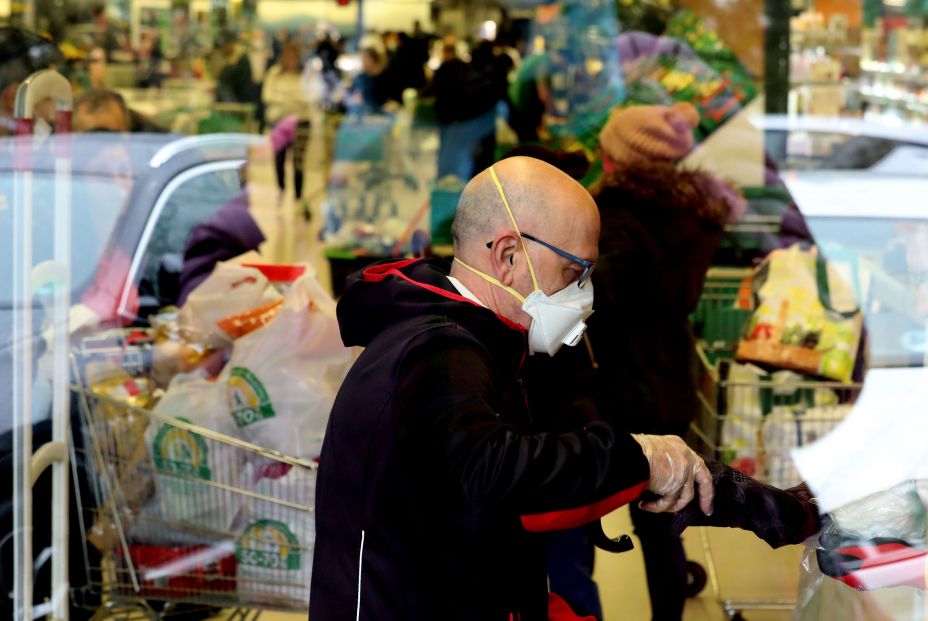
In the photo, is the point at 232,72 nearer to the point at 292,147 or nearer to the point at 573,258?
the point at 292,147

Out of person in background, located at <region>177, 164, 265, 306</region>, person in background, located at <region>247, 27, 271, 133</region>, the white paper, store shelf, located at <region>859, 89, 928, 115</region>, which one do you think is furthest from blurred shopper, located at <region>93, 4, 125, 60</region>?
the white paper

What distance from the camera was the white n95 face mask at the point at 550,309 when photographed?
5.48 ft

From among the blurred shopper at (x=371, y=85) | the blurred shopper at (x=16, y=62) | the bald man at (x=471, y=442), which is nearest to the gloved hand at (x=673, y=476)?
the bald man at (x=471, y=442)

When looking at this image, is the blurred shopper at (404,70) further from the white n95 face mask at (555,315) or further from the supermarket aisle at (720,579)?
the white n95 face mask at (555,315)

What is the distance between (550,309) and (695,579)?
180cm

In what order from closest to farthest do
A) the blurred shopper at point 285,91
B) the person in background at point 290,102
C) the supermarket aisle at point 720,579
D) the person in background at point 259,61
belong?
the supermarket aisle at point 720,579
the person in background at point 290,102
the person in background at point 259,61
the blurred shopper at point 285,91

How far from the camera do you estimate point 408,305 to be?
5.35ft

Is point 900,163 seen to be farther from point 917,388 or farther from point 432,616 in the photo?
point 432,616

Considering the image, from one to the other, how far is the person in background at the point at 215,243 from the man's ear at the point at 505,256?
189 centimetres

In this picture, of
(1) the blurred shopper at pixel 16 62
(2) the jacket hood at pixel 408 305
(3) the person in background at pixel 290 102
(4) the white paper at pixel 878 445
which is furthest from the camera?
(3) the person in background at pixel 290 102

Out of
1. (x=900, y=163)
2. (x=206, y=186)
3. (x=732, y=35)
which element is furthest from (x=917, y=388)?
(x=732, y=35)

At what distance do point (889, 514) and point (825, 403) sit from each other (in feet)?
4.32

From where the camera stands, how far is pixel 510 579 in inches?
63.9

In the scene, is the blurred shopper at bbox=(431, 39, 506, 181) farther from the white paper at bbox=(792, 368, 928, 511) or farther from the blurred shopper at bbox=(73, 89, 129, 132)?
the white paper at bbox=(792, 368, 928, 511)
